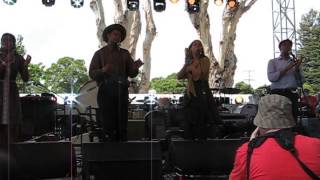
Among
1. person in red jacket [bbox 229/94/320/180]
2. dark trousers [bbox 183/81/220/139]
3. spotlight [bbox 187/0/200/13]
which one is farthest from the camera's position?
spotlight [bbox 187/0/200/13]

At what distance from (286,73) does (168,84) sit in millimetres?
1736

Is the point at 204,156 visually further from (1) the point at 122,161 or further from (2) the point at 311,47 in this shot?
(2) the point at 311,47

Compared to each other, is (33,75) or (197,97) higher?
(33,75)

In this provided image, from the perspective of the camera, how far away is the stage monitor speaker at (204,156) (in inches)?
188

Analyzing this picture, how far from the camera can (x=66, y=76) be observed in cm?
593

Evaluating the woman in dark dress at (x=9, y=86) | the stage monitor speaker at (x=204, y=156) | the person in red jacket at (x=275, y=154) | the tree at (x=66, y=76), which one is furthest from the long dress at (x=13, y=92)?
the person in red jacket at (x=275, y=154)

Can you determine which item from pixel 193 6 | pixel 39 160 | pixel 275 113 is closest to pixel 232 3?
pixel 193 6

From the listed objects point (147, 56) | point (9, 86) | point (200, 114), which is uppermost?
point (147, 56)

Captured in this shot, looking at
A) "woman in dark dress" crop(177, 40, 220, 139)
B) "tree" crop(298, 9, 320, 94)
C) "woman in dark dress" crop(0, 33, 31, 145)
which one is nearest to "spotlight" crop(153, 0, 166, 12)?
"woman in dark dress" crop(177, 40, 220, 139)

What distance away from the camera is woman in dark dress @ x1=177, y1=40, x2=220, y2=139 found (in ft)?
18.4

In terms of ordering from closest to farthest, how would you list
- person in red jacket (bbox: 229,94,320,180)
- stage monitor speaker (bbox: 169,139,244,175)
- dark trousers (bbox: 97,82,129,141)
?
person in red jacket (bbox: 229,94,320,180)
stage monitor speaker (bbox: 169,139,244,175)
dark trousers (bbox: 97,82,129,141)

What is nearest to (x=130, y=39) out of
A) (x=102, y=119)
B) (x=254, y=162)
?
(x=102, y=119)

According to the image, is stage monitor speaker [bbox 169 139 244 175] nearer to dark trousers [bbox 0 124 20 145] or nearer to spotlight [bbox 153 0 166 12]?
dark trousers [bbox 0 124 20 145]

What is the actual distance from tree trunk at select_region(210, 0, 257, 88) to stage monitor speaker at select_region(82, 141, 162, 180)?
2.54 meters
